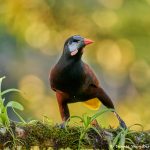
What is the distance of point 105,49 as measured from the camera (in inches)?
→ 433

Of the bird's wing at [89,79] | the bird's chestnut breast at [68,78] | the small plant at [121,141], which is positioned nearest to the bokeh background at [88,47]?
the bird's wing at [89,79]

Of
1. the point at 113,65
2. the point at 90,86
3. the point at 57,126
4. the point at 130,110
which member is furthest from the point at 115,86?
the point at 57,126

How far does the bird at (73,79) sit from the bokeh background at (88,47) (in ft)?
19.4

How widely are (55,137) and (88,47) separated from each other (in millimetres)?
7973

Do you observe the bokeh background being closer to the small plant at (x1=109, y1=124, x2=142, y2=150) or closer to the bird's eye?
the bird's eye

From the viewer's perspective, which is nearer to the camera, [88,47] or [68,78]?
[68,78]

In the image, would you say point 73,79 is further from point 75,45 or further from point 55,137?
point 55,137

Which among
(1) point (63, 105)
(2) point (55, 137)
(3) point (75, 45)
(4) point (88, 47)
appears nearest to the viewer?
(2) point (55, 137)

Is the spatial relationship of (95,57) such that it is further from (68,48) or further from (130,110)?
(68,48)

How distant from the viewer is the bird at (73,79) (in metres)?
3.45

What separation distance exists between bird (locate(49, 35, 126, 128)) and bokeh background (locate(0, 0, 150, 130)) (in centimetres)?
591

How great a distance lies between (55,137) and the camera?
275cm

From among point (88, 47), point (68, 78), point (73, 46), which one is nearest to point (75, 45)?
point (73, 46)

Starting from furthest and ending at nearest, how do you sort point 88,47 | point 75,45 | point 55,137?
1. point 88,47
2. point 75,45
3. point 55,137
